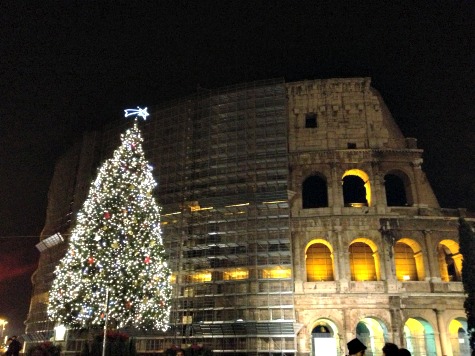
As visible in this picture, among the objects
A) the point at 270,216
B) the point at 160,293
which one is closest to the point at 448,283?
the point at 270,216

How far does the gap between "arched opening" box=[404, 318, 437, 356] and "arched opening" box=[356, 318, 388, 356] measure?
1.47 m

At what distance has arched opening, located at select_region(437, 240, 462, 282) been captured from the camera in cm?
2540

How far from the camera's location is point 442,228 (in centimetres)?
2491

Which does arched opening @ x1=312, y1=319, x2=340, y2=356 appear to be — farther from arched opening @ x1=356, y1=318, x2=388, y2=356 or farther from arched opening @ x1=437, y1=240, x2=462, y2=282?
arched opening @ x1=437, y1=240, x2=462, y2=282

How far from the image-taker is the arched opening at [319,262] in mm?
25422

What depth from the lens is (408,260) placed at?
1017 inches

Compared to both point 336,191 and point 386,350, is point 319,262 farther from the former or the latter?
point 386,350

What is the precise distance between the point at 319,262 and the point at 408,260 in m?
→ 5.61

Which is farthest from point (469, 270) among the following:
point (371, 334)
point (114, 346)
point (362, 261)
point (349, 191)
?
point (114, 346)

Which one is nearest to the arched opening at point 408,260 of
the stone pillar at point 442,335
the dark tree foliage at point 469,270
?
the stone pillar at point 442,335

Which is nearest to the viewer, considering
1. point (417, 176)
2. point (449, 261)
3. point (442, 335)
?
point (442, 335)

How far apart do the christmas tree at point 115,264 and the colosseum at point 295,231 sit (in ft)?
19.8

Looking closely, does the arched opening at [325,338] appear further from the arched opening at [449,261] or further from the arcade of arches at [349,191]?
the arcade of arches at [349,191]

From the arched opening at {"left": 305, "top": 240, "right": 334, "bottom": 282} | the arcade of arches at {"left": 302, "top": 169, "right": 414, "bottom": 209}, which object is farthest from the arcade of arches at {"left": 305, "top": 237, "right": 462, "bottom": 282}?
the arcade of arches at {"left": 302, "top": 169, "right": 414, "bottom": 209}
